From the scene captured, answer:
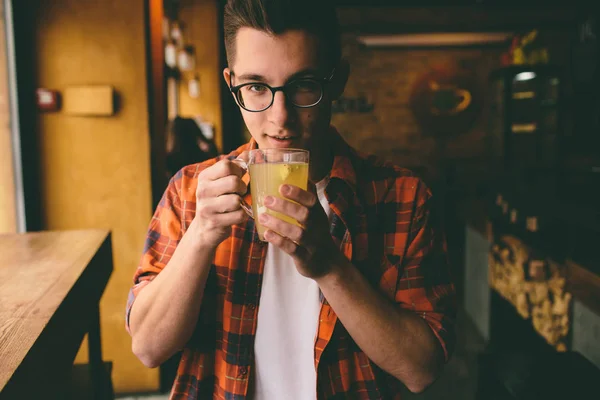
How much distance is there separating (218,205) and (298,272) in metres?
0.32

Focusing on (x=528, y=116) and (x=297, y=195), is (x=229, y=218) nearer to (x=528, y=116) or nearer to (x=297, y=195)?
(x=297, y=195)

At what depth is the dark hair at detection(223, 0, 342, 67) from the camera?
954 mm

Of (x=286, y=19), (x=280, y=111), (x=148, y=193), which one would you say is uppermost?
(x=286, y=19)

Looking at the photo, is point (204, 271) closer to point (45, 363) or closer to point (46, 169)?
point (45, 363)

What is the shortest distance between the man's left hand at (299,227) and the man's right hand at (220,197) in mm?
60

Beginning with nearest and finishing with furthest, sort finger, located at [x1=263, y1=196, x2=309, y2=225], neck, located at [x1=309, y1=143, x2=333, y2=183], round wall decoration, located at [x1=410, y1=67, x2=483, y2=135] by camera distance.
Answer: finger, located at [x1=263, y1=196, x2=309, y2=225] < neck, located at [x1=309, y1=143, x2=333, y2=183] < round wall decoration, located at [x1=410, y1=67, x2=483, y2=135]

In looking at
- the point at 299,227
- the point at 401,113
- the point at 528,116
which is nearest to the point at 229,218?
the point at 299,227

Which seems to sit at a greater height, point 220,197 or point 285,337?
point 220,197

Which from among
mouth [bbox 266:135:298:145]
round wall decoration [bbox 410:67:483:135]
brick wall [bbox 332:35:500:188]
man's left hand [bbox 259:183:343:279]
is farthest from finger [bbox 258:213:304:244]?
round wall decoration [bbox 410:67:483:135]

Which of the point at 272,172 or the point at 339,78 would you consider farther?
the point at 339,78

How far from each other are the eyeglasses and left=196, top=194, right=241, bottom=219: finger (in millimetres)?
243

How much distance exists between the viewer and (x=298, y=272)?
108 cm

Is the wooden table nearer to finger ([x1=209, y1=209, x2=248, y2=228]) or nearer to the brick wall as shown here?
finger ([x1=209, y1=209, x2=248, y2=228])

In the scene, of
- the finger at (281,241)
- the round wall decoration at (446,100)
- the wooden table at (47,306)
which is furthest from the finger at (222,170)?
the round wall decoration at (446,100)
